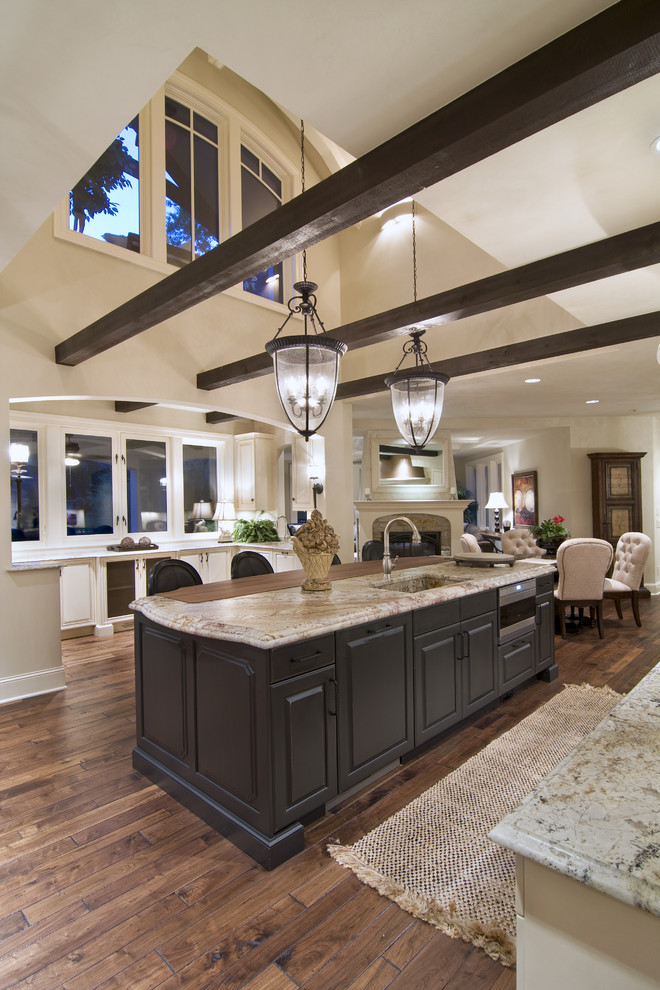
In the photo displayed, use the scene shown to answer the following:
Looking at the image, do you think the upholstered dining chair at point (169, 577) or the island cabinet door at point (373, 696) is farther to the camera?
the upholstered dining chair at point (169, 577)

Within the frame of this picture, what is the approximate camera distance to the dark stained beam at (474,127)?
1388mm

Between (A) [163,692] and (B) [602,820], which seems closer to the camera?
(B) [602,820]

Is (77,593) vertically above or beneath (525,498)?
beneath

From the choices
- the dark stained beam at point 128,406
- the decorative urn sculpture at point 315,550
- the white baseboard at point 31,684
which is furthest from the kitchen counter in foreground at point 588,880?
the dark stained beam at point 128,406

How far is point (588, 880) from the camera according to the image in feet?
2.21

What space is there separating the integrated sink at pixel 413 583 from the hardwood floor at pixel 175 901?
0.94 metres

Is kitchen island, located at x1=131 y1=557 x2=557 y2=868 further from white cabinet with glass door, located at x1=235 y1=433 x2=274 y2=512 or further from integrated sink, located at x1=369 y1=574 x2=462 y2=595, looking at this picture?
white cabinet with glass door, located at x1=235 y1=433 x2=274 y2=512

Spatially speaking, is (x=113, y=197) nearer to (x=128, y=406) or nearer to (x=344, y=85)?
(x=128, y=406)

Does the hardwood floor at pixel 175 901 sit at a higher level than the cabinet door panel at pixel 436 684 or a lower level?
lower

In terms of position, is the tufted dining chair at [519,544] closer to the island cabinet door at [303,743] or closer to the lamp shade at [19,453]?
the island cabinet door at [303,743]

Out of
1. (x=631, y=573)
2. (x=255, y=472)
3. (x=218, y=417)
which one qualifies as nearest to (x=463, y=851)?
(x=631, y=573)

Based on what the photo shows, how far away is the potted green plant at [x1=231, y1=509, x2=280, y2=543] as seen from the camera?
23.4 ft

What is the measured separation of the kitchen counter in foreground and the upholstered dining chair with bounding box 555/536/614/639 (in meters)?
4.72

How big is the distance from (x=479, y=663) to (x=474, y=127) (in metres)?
2.76
